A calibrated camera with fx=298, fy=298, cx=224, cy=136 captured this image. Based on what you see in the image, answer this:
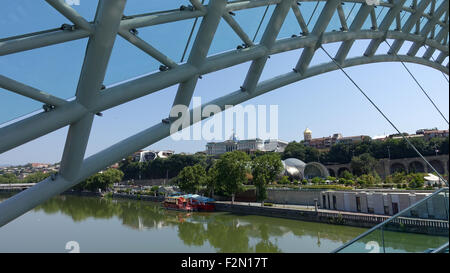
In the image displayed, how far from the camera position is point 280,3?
483 centimetres

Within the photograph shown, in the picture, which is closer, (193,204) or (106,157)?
(106,157)

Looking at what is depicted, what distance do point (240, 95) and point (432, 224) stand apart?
9.85ft

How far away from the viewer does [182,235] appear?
62.1 ft

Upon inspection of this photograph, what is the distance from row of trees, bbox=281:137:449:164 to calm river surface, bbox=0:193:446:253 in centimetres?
3429

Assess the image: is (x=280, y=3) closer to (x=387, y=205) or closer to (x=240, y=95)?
(x=240, y=95)

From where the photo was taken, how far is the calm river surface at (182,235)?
1513cm

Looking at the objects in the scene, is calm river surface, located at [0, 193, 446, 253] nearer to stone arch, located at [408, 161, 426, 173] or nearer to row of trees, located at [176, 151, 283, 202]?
row of trees, located at [176, 151, 283, 202]

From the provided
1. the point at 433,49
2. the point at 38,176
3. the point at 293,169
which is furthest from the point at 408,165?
the point at 38,176

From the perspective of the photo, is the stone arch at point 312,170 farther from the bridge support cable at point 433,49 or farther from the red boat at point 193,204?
the bridge support cable at point 433,49

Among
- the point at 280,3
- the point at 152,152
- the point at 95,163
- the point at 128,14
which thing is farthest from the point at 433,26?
the point at 152,152

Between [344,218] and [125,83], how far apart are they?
18.7 metres

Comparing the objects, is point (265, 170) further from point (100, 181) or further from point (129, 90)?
point (100, 181)

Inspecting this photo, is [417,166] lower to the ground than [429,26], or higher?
lower

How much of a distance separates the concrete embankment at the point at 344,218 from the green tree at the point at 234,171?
1.80 m
